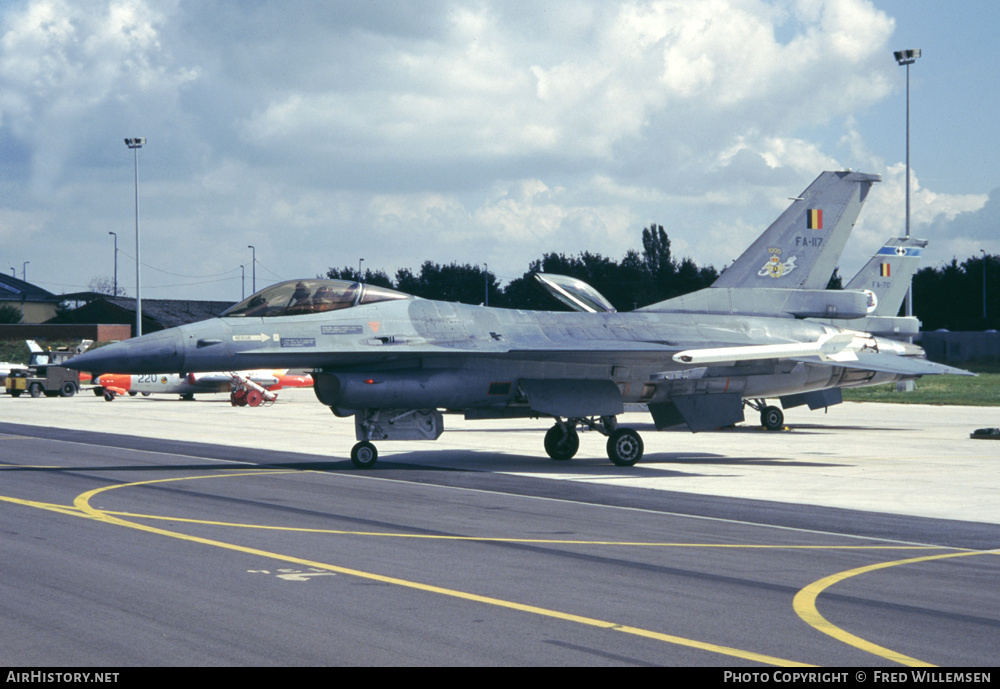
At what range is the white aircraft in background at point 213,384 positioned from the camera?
46.8 metres

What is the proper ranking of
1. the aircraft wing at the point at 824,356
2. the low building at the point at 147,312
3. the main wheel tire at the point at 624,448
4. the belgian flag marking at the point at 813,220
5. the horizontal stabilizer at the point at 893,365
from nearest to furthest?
the aircraft wing at the point at 824,356 → the horizontal stabilizer at the point at 893,365 → the main wheel tire at the point at 624,448 → the belgian flag marking at the point at 813,220 → the low building at the point at 147,312

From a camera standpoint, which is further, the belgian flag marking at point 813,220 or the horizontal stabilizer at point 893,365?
the belgian flag marking at point 813,220

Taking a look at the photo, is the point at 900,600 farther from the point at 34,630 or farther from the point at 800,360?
the point at 800,360

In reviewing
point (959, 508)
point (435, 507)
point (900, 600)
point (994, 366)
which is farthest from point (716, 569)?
point (994, 366)

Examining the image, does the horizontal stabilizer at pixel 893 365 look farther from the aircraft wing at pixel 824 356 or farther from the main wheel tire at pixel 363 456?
the main wheel tire at pixel 363 456

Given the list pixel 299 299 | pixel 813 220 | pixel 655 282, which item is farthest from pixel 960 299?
pixel 299 299

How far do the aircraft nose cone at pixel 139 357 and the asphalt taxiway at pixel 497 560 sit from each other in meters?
2.07

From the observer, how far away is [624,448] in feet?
71.6

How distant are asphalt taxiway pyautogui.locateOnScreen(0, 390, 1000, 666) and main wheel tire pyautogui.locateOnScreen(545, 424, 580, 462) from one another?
350 millimetres

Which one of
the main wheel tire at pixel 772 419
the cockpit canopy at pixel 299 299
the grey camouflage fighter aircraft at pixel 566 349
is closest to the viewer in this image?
the grey camouflage fighter aircraft at pixel 566 349

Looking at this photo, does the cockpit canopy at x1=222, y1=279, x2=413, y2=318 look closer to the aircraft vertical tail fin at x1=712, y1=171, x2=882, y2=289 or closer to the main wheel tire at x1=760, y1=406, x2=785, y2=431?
the aircraft vertical tail fin at x1=712, y1=171, x2=882, y2=289

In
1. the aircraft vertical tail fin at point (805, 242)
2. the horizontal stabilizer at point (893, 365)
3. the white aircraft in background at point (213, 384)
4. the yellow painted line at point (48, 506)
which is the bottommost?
the yellow painted line at point (48, 506)

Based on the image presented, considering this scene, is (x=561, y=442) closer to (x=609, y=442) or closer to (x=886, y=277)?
(x=609, y=442)

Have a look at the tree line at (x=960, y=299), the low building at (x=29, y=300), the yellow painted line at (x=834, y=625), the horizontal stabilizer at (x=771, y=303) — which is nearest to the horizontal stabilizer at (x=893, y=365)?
the horizontal stabilizer at (x=771, y=303)
